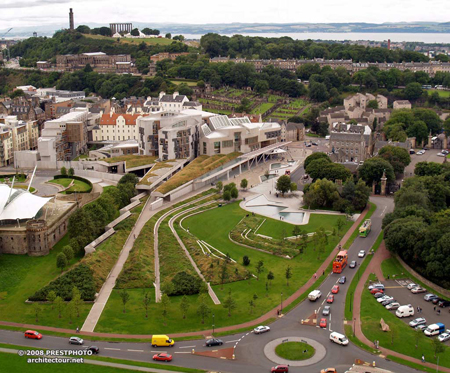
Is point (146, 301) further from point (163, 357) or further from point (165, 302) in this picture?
point (163, 357)

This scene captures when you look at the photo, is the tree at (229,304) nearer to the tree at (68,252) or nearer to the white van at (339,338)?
the white van at (339,338)

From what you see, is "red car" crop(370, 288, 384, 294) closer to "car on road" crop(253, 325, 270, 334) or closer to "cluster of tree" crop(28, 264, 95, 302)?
Answer: "car on road" crop(253, 325, 270, 334)

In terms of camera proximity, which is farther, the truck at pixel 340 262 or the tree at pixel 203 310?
the truck at pixel 340 262

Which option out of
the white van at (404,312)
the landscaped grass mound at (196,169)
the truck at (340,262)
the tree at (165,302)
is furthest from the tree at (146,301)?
the landscaped grass mound at (196,169)

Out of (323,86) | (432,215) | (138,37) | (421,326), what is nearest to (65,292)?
(421,326)

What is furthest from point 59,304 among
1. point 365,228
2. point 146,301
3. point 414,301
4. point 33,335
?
point 365,228

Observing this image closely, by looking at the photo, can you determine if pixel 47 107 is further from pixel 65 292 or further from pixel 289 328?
pixel 289 328
